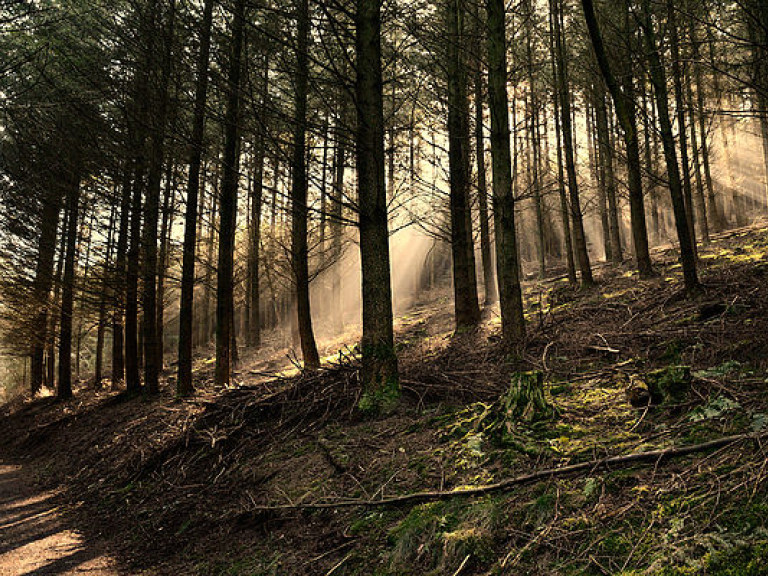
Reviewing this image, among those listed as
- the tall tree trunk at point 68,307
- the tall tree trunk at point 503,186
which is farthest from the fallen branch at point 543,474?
the tall tree trunk at point 68,307

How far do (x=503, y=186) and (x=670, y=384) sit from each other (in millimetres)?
4192

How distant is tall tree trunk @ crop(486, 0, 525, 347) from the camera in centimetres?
707

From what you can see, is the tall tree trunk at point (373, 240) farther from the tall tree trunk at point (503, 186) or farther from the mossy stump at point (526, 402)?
the tall tree trunk at point (503, 186)

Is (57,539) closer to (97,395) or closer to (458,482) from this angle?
(458,482)

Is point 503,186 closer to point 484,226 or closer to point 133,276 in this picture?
point 484,226

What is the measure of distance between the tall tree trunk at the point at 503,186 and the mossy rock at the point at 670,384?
3.24 metres

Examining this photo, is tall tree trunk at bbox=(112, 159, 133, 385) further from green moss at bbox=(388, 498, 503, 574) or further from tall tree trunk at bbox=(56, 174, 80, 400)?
green moss at bbox=(388, 498, 503, 574)

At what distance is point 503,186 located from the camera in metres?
7.15

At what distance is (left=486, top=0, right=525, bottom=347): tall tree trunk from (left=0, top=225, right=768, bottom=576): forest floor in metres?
0.56

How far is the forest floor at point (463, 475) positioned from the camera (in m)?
2.45

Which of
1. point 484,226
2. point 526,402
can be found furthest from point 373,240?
point 484,226

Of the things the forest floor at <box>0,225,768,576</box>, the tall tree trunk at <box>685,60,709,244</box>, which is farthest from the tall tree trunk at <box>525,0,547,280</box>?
the forest floor at <box>0,225,768,576</box>

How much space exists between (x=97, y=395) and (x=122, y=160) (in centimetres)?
794

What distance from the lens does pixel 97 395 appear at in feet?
50.6
